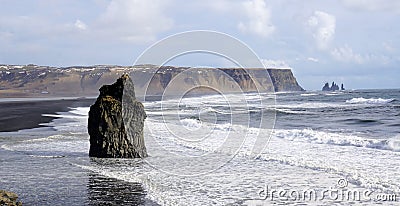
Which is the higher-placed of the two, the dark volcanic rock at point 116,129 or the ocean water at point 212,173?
the dark volcanic rock at point 116,129

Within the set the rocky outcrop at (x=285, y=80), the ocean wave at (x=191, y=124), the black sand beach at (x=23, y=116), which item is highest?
the rocky outcrop at (x=285, y=80)

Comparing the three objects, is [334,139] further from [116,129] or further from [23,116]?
[23,116]

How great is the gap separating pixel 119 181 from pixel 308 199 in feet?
15.6

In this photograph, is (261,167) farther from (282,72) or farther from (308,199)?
(282,72)

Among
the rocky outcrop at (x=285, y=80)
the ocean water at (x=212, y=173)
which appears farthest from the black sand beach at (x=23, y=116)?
the rocky outcrop at (x=285, y=80)

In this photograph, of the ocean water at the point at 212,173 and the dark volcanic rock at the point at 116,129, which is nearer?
the ocean water at the point at 212,173

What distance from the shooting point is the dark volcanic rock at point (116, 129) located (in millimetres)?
15547

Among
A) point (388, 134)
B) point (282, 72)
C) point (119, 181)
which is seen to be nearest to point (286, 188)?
point (119, 181)

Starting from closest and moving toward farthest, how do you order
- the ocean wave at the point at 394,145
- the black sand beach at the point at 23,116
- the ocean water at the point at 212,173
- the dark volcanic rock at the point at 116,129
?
1. the ocean water at the point at 212,173
2. the dark volcanic rock at the point at 116,129
3. the ocean wave at the point at 394,145
4. the black sand beach at the point at 23,116

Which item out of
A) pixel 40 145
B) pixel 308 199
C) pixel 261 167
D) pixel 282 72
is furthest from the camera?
pixel 282 72

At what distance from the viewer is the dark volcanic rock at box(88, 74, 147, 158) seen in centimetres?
1555

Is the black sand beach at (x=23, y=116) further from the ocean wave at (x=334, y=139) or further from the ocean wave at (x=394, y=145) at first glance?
the ocean wave at (x=394, y=145)

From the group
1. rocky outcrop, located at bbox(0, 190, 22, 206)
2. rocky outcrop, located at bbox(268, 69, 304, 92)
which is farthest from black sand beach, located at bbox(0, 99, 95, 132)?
rocky outcrop, located at bbox(268, 69, 304, 92)

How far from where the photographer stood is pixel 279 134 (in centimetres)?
2398
